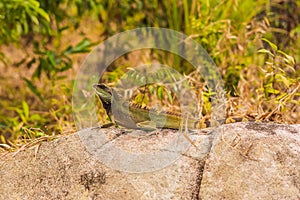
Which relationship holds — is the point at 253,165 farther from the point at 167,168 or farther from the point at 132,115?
the point at 132,115

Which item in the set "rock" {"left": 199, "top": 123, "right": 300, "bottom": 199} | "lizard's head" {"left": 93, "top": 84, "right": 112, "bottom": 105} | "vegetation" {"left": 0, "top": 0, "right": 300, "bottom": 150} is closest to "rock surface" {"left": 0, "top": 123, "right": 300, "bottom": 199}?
"rock" {"left": 199, "top": 123, "right": 300, "bottom": 199}

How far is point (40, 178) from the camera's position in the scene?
1.85 m

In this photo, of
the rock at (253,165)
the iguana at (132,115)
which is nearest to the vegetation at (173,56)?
the iguana at (132,115)

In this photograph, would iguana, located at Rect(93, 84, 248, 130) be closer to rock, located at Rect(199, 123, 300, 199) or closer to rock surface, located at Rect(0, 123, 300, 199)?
rock surface, located at Rect(0, 123, 300, 199)

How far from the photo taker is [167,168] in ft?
5.68

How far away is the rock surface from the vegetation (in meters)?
0.34

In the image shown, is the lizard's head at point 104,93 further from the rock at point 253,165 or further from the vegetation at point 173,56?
the rock at point 253,165

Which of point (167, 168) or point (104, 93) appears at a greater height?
point (104, 93)

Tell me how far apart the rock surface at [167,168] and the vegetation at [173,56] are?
339mm

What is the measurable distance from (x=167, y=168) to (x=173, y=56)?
1.89 meters

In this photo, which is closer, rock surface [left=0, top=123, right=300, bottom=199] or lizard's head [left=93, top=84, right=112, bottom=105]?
rock surface [left=0, top=123, right=300, bottom=199]

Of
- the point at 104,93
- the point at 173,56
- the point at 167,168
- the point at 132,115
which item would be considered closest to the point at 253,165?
Answer: the point at 167,168

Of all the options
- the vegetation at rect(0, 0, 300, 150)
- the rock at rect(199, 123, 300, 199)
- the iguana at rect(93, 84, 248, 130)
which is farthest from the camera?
the vegetation at rect(0, 0, 300, 150)

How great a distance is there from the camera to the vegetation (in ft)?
8.48
